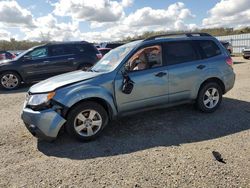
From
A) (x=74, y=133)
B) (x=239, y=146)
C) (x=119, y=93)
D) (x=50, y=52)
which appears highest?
(x=50, y=52)

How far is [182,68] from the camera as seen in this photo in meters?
5.56

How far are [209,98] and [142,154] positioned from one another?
2.61 m

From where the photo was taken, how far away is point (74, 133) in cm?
457

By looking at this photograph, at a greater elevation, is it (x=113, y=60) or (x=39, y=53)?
(x=39, y=53)

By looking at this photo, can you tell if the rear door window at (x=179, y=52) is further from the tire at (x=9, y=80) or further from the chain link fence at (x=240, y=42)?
the chain link fence at (x=240, y=42)

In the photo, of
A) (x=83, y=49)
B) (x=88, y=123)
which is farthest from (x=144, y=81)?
(x=83, y=49)

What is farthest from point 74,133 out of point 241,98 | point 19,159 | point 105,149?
point 241,98

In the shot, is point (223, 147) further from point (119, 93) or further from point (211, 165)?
point (119, 93)

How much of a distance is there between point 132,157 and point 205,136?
1486mm

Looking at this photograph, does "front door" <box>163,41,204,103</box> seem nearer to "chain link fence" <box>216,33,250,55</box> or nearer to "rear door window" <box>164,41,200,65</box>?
"rear door window" <box>164,41,200,65</box>

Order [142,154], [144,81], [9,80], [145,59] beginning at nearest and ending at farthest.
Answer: [142,154], [144,81], [145,59], [9,80]

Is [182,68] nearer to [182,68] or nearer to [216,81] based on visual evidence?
[182,68]

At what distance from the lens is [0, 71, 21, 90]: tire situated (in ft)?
35.3

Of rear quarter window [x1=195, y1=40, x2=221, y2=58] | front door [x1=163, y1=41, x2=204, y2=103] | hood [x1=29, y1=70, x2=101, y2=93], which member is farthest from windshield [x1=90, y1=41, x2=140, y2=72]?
rear quarter window [x1=195, y1=40, x2=221, y2=58]
